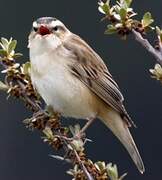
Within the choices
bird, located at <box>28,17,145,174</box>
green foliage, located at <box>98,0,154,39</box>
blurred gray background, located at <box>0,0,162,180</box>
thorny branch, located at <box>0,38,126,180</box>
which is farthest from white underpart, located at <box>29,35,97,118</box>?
blurred gray background, located at <box>0,0,162,180</box>

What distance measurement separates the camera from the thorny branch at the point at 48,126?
3.56 meters

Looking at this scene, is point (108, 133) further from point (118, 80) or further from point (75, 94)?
point (75, 94)

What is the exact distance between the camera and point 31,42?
4926 millimetres

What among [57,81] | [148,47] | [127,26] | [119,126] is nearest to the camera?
[148,47]

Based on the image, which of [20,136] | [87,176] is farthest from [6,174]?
[87,176]

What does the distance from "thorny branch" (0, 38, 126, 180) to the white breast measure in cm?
72

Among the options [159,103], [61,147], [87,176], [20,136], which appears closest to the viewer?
[87,176]

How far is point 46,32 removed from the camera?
4.82 m

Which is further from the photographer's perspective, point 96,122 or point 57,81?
point 96,122

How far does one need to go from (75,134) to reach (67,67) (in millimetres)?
959

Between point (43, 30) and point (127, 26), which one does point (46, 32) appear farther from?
point (127, 26)

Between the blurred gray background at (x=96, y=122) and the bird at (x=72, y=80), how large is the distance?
1.93m

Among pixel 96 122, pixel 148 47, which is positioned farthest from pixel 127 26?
pixel 96 122

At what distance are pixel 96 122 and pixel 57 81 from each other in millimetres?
2448
